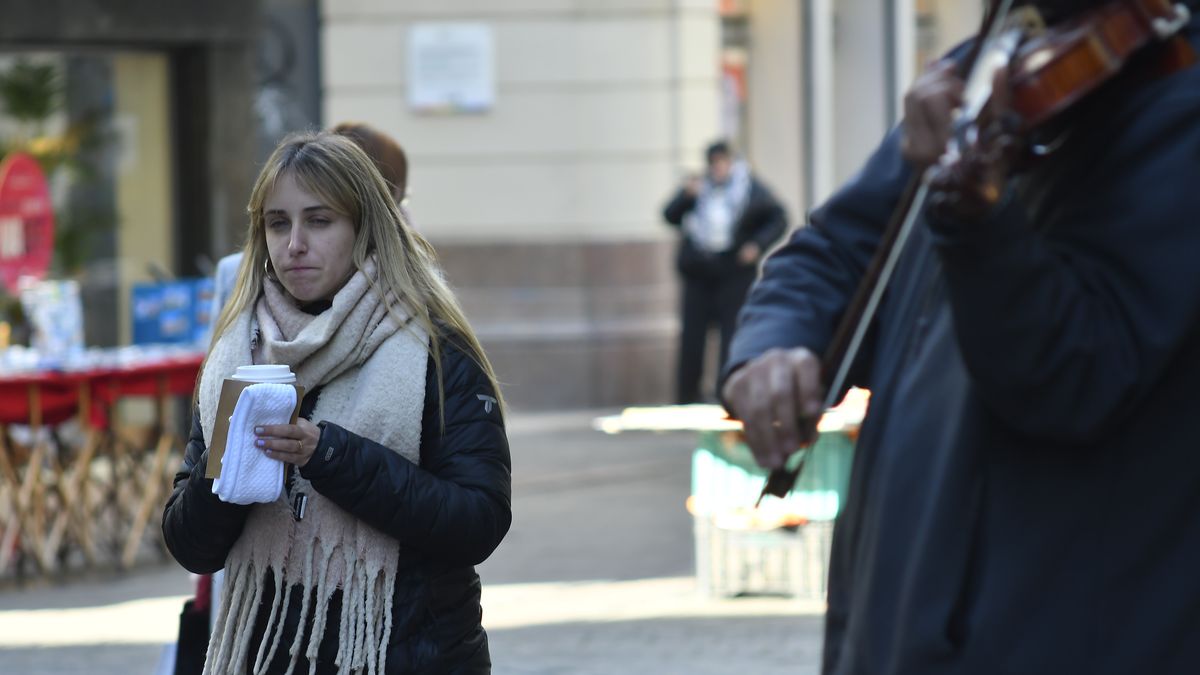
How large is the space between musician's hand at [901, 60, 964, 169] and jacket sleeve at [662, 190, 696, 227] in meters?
10.7

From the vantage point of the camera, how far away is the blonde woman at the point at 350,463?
314cm

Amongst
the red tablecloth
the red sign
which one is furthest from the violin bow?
the red sign

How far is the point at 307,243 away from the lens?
130 inches

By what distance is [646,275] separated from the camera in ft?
44.7

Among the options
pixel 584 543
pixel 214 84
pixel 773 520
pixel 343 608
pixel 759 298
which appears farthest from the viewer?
pixel 214 84

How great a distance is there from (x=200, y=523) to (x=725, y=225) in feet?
31.0

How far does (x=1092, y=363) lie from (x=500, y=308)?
38.4ft

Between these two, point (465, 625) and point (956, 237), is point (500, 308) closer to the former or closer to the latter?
point (465, 625)

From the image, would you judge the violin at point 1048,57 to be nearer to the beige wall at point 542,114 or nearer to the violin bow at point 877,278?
the violin bow at point 877,278

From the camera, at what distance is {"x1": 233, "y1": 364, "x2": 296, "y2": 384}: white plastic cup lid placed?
3033 mm

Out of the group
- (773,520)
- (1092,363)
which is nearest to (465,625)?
(1092,363)

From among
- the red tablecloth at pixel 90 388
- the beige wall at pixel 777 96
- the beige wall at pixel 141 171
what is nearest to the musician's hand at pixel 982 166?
the red tablecloth at pixel 90 388

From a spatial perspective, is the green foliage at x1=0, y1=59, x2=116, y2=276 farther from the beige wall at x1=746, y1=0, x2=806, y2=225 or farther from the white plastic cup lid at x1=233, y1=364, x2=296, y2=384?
the white plastic cup lid at x1=233, y1=364, x2=296, y2=384

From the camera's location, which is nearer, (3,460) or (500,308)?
(3,460)
